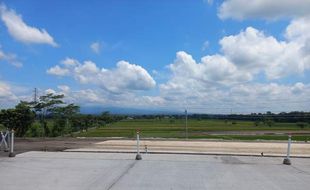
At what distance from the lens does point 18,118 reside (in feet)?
122

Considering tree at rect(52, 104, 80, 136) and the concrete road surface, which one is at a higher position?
tree at rect(52, 104, 80, 136)

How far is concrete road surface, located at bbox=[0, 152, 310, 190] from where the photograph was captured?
1160 centimetres

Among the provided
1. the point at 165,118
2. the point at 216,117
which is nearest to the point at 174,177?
the point at 216,117

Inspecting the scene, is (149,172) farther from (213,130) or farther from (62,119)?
(213,130)

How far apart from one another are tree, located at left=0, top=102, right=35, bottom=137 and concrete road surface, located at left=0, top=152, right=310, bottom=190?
62.8 feet

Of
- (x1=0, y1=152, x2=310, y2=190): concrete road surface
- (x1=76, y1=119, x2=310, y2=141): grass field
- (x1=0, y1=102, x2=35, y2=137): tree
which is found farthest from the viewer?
(x1=0, y1=102, x2=35, y2=137): tree

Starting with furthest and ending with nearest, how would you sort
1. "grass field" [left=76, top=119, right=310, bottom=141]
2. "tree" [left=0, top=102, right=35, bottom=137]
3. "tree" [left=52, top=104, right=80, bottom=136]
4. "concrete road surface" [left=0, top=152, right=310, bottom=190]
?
"tree" [left=52, top=104, right=80, bottom=136] < "tree" [left=0, top=102, right=35, bottom=137] < "grass field" [left=76, top=119, right=310, bottom=141] < "concrete road surface" [left=0, top=152, right=310, bottom=190]

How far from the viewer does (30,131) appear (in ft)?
125

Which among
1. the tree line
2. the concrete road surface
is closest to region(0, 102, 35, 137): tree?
the tree line

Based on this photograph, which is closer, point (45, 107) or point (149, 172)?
point (149, 172)

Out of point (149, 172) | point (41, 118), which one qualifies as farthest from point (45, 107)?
point (149, 172)

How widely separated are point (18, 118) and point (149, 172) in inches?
1010

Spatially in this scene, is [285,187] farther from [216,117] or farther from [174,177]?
[216,117]

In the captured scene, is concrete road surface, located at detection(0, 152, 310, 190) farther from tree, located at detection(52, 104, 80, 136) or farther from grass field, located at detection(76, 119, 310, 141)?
tree, located at detection(52, 104, 80, 136)
